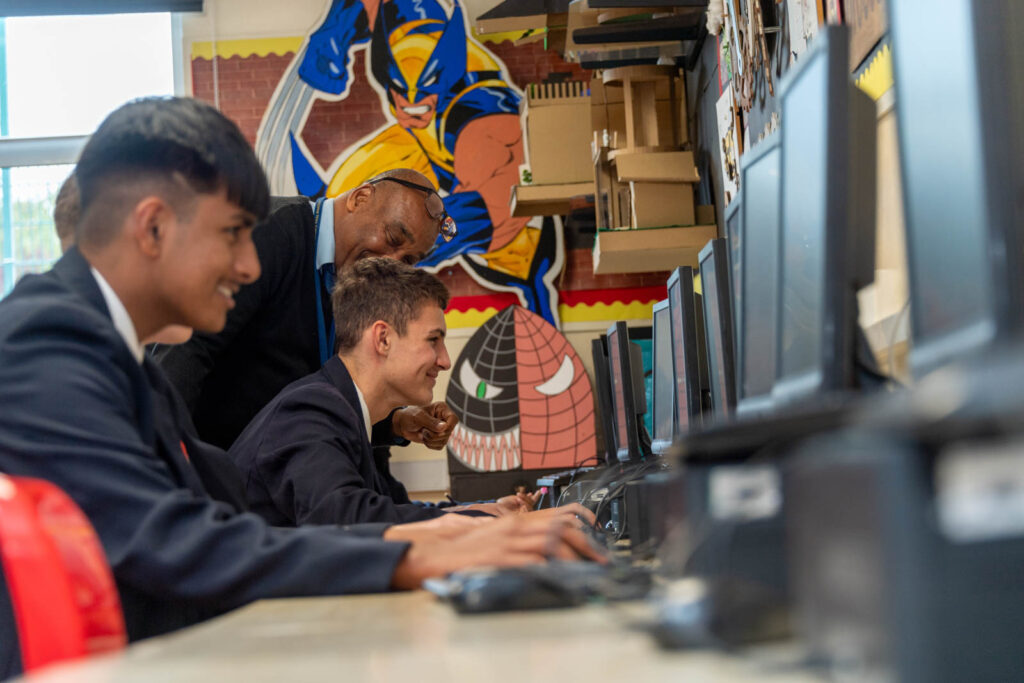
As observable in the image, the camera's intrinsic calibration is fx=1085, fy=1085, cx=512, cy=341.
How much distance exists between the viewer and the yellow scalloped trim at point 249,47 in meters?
6.39

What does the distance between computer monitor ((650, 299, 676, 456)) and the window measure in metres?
4.91

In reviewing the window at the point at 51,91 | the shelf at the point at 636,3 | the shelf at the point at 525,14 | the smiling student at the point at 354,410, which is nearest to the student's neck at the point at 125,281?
the smiling student at the point at 354,410

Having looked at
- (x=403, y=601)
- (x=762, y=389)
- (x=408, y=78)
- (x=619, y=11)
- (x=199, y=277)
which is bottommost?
(x=403, y=601)

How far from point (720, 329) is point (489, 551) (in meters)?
0.70

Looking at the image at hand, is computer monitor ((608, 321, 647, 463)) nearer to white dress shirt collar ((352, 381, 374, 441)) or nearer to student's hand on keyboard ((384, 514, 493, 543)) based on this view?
white dress shirt collar ((352, 381, 374, 441))

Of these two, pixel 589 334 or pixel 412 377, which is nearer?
pixel 412 377

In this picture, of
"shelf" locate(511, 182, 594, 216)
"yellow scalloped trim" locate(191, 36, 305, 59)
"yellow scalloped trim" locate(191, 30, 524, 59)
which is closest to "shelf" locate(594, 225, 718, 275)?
"shelf" locate(511, 182, 594, 216)

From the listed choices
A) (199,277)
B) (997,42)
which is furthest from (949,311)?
(199,277)

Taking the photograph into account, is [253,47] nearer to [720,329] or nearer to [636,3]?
[636,3]

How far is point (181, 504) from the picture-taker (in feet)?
3.61

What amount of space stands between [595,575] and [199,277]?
635 millimetres

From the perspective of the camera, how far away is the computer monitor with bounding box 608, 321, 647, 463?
2783 millimetres

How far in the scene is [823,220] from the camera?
37.2 inches

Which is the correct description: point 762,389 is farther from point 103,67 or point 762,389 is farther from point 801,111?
point 103,67
